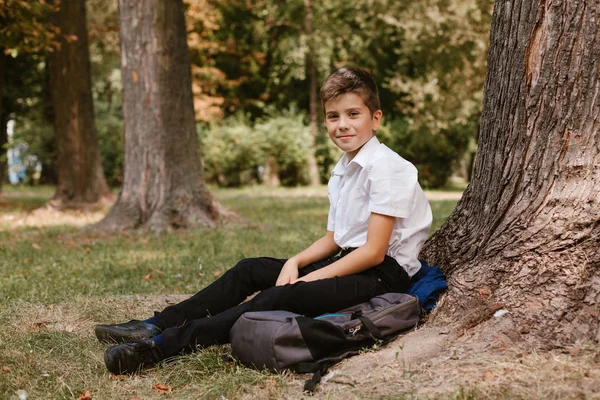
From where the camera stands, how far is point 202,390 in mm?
3055

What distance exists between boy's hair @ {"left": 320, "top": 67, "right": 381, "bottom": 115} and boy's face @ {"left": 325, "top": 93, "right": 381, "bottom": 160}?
2cm

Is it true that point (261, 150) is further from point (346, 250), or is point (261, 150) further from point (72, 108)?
point (346, 250)

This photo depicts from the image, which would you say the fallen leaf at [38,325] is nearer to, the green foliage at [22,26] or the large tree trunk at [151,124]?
the large tree trunk at [151,124]

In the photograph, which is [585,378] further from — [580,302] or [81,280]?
[81,280]

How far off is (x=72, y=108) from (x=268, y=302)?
10.7 m

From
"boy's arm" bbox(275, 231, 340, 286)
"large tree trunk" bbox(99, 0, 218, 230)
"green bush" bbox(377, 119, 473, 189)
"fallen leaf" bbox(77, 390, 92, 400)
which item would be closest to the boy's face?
"boy's arm" bbox(275, 231, 340, 286)

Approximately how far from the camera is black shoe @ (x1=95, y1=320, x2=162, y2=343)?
361 centimetres

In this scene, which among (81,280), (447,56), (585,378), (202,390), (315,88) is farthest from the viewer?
(315,88)

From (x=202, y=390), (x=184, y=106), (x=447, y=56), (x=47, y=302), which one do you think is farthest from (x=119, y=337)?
(x=447, y=56)

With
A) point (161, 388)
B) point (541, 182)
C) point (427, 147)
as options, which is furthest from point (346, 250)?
point (427, 147)

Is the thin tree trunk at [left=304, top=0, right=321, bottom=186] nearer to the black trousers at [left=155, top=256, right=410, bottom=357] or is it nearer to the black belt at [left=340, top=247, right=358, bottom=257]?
the black belt at [left=340, top=247, right=358, bottom=257]

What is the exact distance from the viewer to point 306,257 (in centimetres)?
385

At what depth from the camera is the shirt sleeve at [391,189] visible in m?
3.40

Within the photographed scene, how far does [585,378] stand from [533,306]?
1.80 feet
